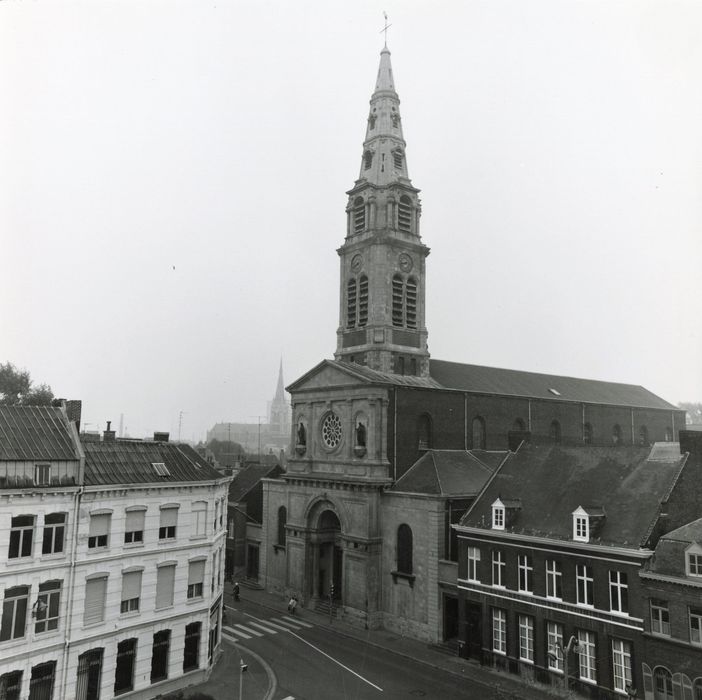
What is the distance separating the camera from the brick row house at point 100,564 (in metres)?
24.3

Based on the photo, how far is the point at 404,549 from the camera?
41156 millimetres

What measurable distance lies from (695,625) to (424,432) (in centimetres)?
2399

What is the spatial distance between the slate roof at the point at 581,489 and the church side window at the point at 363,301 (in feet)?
61.1

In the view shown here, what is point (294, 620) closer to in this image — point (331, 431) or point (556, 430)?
point (331, 431)

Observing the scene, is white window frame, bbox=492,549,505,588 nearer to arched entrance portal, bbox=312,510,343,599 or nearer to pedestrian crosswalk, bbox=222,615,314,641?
pedestrian crosswalk, bbox=222,615,314,641

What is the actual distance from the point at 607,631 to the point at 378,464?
1932 cm

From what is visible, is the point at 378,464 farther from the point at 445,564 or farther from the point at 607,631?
the point at 607,631

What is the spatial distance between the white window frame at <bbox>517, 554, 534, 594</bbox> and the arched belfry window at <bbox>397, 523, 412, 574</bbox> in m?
10.2

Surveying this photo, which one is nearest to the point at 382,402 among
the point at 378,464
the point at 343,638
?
the point at 378,464

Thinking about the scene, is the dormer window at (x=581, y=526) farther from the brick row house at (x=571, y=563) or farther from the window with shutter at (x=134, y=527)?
the window with shutter at (x=134, y=527)

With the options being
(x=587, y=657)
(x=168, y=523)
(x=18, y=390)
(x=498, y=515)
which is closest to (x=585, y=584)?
(x=587, y=657)

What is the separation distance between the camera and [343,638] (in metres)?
39.2

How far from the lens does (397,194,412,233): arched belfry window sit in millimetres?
53219

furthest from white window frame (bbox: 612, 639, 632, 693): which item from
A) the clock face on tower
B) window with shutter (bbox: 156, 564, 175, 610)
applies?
the clock face on tower
